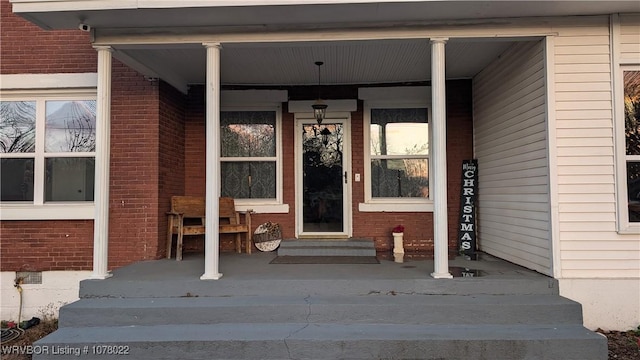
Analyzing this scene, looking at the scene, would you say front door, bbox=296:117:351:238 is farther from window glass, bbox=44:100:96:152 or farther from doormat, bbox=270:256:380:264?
window glass, bbox=44:100:96:152

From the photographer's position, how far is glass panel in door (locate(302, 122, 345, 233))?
6.73 metres

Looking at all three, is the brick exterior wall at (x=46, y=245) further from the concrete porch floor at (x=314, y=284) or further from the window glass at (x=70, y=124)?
the concrete porch floor at (x=314, y=284)

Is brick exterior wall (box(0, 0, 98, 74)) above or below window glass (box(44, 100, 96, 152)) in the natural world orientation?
above

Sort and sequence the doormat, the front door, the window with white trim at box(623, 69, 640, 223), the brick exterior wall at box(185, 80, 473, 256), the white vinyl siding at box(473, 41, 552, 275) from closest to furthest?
the window with white trim at box(623, 69, 640, 223) < the white vinyl siding at box(473, 41, 552, 275) < the doormat < the brick exterior wall at box(185, 80, 473, 256) < the front door

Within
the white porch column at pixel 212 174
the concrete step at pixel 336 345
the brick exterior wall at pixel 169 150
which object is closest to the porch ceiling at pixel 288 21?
the white porch column at pixel 212 174

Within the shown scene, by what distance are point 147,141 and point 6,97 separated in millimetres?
2206

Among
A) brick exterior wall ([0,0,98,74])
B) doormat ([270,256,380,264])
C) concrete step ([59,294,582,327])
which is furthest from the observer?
brick exterior wall ([0,0,98,74])

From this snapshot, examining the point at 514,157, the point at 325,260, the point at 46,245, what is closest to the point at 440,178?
the point at 514,157

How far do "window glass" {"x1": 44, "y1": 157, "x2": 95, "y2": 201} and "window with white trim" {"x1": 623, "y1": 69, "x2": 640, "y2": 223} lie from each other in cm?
694

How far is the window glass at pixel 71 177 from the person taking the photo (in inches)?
229

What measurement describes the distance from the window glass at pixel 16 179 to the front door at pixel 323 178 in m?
3.96

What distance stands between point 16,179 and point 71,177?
30.8 inches

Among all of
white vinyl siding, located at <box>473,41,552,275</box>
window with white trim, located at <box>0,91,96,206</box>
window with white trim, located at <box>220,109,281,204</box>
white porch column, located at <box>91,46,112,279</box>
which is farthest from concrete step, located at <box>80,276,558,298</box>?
window with white trim, located at <box>220,109,281,204</box>

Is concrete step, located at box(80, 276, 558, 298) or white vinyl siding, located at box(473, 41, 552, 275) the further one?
white vinyl siding, located at box(473, 41, 552, 275)
